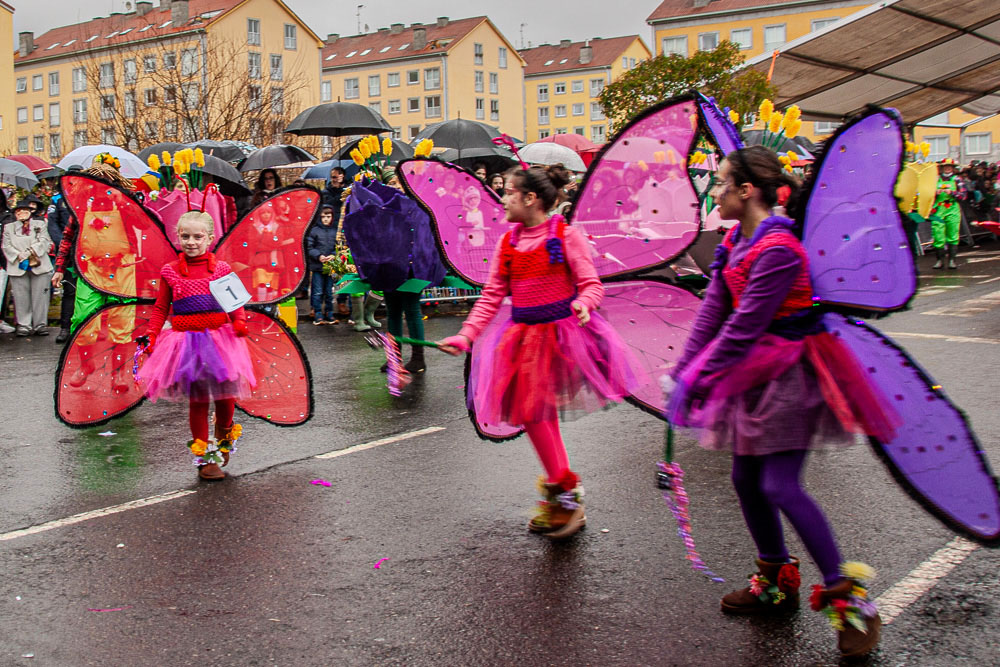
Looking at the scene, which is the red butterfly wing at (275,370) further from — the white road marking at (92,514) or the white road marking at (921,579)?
the white road marking at (921,579)

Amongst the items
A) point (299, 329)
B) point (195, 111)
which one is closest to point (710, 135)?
point (299, 329)

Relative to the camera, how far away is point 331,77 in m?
90.6

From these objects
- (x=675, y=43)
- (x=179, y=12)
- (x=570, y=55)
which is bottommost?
(x=675, y=43)

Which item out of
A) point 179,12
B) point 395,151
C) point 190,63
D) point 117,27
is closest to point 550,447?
point 395,151

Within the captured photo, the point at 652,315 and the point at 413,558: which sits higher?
the point at 652,315

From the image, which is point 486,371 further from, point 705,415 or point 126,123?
point 126,123

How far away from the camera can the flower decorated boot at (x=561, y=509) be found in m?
4.81

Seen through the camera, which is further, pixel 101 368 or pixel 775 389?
pixel 101 368

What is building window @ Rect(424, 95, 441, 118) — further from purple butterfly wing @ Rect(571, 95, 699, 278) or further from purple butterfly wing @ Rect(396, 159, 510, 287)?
purple butterfly wing @ Rect(571, 95, 699, 278)

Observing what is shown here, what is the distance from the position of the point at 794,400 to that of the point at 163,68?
27.1m

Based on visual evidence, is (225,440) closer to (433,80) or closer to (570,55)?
(433,80)

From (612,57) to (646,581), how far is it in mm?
91985

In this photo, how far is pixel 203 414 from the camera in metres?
5.95

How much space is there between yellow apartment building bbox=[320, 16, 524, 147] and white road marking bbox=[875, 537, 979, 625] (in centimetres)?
8028
